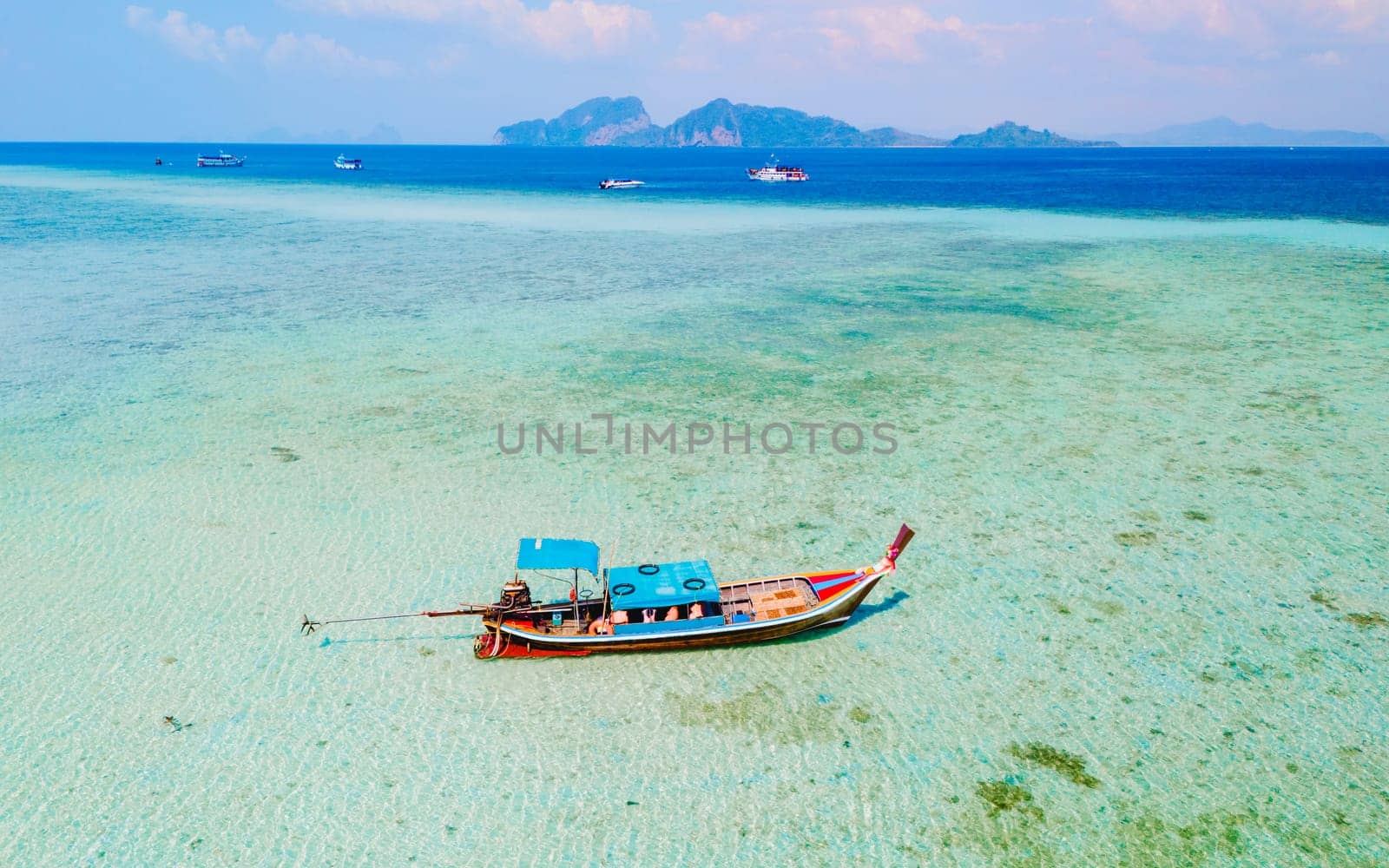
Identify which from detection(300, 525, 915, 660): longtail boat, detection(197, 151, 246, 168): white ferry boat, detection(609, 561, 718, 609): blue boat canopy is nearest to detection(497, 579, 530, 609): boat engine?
detection(300, 525, 915, 660): longtail boat

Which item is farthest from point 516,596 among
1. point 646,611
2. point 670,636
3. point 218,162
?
point 218,162

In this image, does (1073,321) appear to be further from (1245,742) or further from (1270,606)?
(1245,742)

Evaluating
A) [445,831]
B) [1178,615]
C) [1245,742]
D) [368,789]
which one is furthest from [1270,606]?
[368,789]

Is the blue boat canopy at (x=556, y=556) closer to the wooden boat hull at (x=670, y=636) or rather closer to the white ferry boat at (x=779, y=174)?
the wooden boat hull at (x=670, y=636)

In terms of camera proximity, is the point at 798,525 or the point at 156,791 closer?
the point at 156,791

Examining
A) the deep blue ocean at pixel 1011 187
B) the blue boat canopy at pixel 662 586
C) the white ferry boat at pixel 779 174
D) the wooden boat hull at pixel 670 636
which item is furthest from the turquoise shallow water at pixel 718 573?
the white ferry boat at pixel 779 174

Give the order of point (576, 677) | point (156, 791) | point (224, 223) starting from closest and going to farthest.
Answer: point (156, 791) → point (576, 677) → point (224, 223)

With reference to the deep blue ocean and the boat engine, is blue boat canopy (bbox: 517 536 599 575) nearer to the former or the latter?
the boat engine
